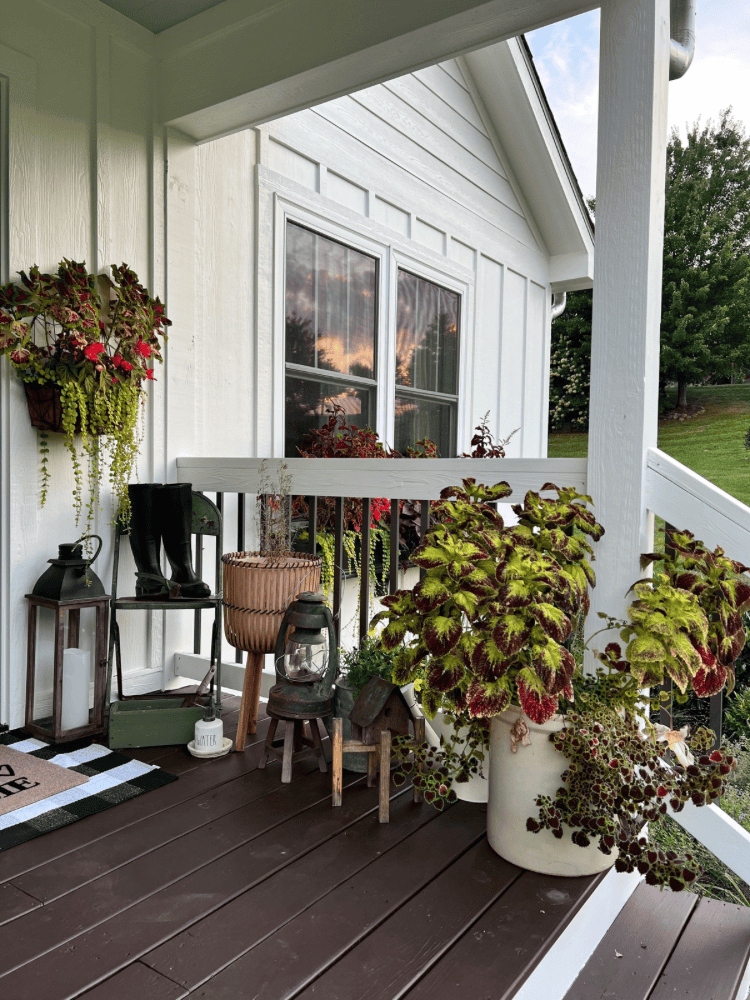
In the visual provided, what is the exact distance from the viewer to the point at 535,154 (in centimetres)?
530

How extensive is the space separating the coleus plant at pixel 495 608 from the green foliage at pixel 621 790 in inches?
5.6

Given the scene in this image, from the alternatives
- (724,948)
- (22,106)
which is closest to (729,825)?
(724,948)

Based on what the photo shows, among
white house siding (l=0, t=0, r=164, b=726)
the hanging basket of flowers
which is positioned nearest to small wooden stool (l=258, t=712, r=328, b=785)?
white house siding (l=0, t=0, r=164, b=726)

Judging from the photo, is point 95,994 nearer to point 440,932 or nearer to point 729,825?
point 440,932

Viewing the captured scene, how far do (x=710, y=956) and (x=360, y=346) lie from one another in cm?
324

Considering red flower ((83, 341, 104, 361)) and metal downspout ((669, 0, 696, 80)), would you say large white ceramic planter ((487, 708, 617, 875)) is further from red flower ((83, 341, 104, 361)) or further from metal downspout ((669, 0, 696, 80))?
metal downspout ((669, 0, 696, 80))

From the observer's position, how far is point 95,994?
1.27 metres

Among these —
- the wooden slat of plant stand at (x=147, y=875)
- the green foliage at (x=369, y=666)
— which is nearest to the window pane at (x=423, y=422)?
the green foliage at (x=369, y=666)

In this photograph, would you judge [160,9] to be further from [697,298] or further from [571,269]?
[697,298]

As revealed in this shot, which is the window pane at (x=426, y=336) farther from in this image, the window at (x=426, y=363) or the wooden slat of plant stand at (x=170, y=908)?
the wooden slat of plant stand at (x=170, y=908)

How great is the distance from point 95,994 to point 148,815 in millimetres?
663

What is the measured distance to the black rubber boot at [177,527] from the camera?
257 centimetres

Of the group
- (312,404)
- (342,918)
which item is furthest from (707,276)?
(342,918)

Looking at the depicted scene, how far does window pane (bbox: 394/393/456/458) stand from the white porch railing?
5.94ft
